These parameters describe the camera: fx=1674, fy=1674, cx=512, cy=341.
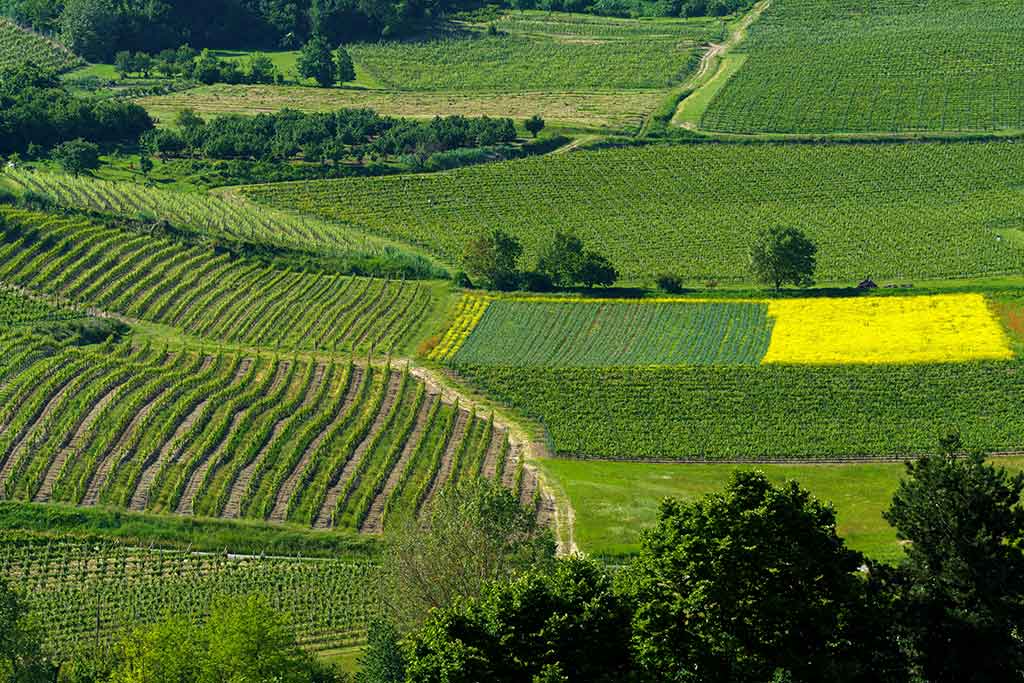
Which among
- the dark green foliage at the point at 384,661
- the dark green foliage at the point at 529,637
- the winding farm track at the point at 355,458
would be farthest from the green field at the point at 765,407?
the dark green foliage at the point at 529,637

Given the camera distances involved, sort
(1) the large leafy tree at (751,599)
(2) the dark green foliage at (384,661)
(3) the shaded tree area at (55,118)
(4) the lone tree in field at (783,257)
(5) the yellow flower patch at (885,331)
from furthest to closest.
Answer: (3) the shaded tree area at (55,118) < (4) the lone tree in field at (783,257) < (5) the yellow flower patch at (885,331) < (2) the dark green foliage at (384,661) < (1) the large leafy tree at (751,599)

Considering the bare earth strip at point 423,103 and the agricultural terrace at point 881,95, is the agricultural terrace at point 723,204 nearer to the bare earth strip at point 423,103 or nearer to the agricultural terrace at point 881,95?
the agricultural terrace at point 881,95

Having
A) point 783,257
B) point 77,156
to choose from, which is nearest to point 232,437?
point 783,257

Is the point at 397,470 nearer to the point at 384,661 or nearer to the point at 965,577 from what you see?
the point at 384,661

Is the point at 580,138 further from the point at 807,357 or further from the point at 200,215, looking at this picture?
the point at 807,357

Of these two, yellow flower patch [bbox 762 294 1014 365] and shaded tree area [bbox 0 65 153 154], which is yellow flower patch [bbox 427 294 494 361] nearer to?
yellow flower patch [bbox 762 294 1014 365]

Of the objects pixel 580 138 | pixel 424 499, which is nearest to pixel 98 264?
pixel 424 499

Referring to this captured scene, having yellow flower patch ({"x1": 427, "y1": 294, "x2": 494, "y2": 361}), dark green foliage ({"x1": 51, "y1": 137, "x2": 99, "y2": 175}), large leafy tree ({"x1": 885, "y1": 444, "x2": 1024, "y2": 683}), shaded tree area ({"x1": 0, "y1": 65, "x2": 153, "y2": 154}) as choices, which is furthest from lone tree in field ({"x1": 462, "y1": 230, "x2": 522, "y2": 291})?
large leafy tree ({"x1": 885, "y1": 444, "x2": 1024, "y2": 683})
